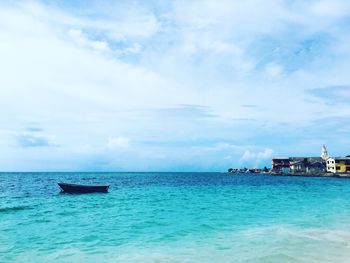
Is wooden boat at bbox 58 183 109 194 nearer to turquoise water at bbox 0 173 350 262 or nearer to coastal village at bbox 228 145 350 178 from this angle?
turquoise water at bbox 0 173 350 262

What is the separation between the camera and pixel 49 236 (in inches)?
720

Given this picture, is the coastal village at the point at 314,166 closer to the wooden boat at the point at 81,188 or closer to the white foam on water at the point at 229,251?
the wooden boat at the point at 81,188

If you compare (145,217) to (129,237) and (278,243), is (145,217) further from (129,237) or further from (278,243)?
(278,243)

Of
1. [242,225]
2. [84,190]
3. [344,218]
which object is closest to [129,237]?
[242,225]

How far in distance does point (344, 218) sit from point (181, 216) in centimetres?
1167

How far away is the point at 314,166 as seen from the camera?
419ft

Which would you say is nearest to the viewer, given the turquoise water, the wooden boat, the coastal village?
the turquoise water

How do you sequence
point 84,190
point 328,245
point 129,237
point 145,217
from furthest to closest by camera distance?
point 84,190
point 145,217
point 129,237
point 328,245

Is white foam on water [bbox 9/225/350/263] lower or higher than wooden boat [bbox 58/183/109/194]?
lower

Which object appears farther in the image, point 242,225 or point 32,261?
point 242,225

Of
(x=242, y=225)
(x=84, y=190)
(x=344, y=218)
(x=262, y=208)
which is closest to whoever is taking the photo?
(x=242, y=225)

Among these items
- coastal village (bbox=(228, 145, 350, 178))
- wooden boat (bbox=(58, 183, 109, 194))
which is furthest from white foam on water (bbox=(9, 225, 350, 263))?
coastal village (bbox=(228, 145, 350, 178))

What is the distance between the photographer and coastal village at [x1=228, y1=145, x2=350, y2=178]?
354 ft

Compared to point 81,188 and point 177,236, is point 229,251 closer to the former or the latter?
point 177,236
